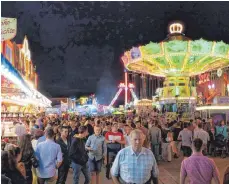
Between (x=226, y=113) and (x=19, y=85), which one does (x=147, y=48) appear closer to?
(x=226, y=113)

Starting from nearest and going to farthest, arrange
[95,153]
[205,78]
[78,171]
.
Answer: [78,171]
[95,153]
[205,78]

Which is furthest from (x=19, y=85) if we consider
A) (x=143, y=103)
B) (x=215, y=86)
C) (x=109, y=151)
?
(x=215, y=86)

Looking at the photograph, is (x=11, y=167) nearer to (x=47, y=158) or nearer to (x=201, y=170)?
(x=47, y=158)

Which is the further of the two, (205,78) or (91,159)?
(205,78)

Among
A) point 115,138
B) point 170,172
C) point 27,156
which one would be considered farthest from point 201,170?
point 170,172

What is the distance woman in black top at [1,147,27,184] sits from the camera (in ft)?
17.8

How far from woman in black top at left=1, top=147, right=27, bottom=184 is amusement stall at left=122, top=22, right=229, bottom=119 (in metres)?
20.2

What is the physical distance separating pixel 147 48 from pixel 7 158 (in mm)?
30907

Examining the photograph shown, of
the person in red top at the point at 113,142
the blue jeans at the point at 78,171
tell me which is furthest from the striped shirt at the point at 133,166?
the person in red top at the point at 113,142

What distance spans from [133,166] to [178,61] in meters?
35.8

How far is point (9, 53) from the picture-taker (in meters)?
33.4

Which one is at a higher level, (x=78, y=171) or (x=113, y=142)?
(x=113, y=142)

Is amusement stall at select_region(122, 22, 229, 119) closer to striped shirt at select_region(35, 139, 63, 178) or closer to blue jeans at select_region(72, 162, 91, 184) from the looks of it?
blue jeans at select_region(72, 162, 91, 184)

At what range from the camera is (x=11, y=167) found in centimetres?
549
